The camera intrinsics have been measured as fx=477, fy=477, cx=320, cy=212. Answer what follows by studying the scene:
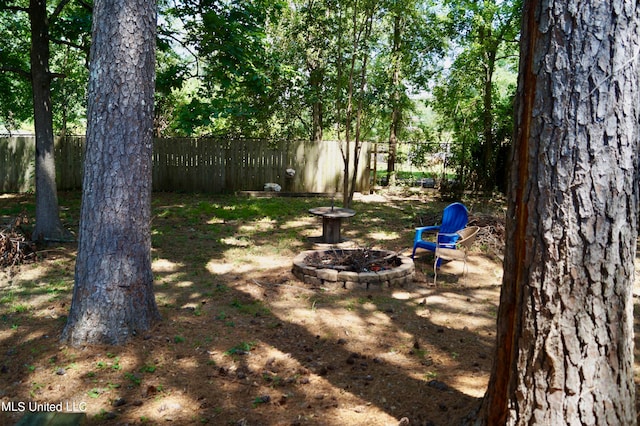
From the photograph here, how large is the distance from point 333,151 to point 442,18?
5.25 metres

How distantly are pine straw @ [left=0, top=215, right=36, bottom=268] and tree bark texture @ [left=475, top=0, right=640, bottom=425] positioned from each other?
6458 mm

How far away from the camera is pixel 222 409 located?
3.18m

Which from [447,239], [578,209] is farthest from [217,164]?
[578,209]

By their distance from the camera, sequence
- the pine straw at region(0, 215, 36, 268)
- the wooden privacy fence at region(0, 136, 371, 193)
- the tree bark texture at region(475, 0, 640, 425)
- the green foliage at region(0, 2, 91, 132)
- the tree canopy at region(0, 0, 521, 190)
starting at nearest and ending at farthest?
1. the tree bark texture at region(475, 0, 640, 425)
2. the pine straw at region(0, 215, 36, 268)
3. the tree canopy at region(0, 0, 521, 190)
4. the green foliage at region(0, 2, 91, 132)
5. the wooden privacy fence at region(0, 136, 371, 193)

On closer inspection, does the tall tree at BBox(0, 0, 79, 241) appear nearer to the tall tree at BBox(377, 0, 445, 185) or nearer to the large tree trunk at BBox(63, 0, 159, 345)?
the large tree trunk at BBox(63, 0, 159, 345)

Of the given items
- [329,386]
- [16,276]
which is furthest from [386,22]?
[329,386]

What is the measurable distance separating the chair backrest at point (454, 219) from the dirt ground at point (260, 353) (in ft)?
2.18

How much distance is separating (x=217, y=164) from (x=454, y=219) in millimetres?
9161

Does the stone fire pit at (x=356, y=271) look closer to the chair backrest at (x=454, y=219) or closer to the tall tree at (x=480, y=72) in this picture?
the chair backrest at (x=454, y=219)

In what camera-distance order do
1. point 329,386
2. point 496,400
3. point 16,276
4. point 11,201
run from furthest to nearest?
point 11,201 → point 16,276 → point 329,386 → point 496,400

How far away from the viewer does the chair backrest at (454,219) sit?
6844 mm

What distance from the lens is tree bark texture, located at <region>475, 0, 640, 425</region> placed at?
82.1 inches

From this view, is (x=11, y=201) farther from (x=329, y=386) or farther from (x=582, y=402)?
(x=582, y=402)

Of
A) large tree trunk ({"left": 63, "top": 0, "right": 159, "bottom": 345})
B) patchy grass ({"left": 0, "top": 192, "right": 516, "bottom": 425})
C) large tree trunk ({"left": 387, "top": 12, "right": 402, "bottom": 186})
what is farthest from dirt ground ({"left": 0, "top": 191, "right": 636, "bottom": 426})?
large tree trunk ({"left": 387, "top": 12, "right": 402, "bottom": 186})
